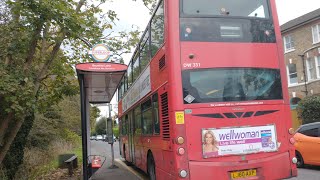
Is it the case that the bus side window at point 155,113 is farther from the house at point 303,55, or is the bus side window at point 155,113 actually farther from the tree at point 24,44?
the house at point 303,55

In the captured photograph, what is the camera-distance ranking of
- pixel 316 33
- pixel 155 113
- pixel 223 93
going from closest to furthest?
pixel 223 93 → pixel 155 113 → pixel 316 33

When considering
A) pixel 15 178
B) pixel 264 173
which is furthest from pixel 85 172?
pixel 264 173

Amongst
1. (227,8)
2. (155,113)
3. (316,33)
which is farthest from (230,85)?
(316,33)

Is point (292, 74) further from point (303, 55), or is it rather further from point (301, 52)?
point (303, 55)

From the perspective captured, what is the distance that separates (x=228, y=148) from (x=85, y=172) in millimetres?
4716

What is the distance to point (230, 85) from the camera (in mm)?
7605

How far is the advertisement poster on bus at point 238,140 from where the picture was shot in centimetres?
732

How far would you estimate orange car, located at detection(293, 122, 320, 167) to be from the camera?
459 inches

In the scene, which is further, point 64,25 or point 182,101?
point 64,25

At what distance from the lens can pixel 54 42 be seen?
11250mm

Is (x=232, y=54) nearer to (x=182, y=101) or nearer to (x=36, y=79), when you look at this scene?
(x=182, y=101)

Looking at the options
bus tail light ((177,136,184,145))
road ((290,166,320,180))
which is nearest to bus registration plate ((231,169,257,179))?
bus tail light ((177,136,184,145))

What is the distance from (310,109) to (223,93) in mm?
20870

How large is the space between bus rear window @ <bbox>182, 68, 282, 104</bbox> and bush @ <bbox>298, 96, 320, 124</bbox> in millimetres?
19568
